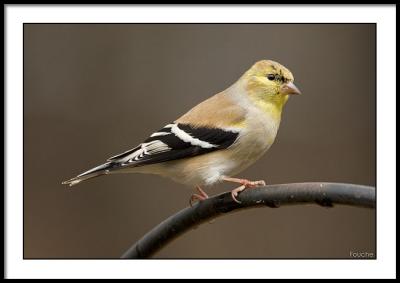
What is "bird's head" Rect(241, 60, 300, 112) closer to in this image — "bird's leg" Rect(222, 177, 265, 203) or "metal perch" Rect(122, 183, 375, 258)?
"bird's leg" Rect(222, 177, 265, 203)

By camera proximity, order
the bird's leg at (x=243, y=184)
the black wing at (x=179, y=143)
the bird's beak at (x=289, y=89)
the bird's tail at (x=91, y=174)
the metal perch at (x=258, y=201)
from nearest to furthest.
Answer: the metal perch at (x=258, y=201)
the bird's leg at (x=243, y=184)
the bird's tail at (x=91, y=174)
the black wing at (x=179, y=143)
the bird's beak at (x=289, y=89)

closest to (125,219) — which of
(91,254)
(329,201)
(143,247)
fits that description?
(91,254)

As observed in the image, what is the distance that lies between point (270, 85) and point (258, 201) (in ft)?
3.80

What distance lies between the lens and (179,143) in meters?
3.18

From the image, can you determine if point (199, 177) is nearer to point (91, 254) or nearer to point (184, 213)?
point (184, 213)

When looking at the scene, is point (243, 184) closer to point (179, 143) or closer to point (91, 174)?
point (179, 143)

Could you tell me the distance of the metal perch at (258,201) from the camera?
6.56 feet

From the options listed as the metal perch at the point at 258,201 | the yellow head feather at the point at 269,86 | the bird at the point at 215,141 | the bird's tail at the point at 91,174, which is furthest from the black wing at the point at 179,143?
the metal perch at the point at 258,201

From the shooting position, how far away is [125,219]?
4738mm

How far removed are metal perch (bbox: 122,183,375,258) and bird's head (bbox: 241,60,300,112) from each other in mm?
903

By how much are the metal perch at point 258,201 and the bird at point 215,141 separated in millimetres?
413

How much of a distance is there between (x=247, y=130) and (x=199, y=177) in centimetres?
38

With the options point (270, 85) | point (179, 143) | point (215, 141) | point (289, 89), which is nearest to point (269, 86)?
point (270, 85)

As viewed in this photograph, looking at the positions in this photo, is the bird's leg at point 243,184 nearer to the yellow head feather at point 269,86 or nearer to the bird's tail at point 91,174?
the yellow head feather at point 269,86
